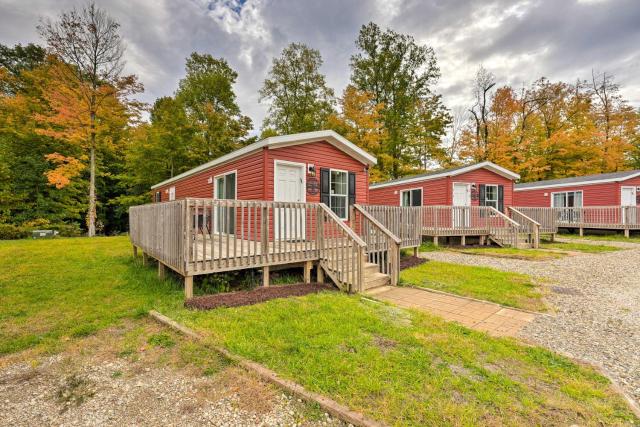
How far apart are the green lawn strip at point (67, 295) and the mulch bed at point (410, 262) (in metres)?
5.48

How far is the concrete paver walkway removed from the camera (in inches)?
156

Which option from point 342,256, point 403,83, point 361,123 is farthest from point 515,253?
point 403,83

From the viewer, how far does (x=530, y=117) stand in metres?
26.1

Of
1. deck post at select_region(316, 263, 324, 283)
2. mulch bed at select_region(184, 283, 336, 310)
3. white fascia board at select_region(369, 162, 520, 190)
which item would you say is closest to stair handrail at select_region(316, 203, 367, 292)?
deck post at select_region(316, 263, 324, 283)

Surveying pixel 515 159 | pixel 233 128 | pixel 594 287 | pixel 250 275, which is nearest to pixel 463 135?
pixel 515 159

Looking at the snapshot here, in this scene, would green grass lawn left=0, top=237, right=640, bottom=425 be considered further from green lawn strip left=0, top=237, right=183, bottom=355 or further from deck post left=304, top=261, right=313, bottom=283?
deck post left=304, top=261, right=313, bottom=283

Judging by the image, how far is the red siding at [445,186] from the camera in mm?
13594


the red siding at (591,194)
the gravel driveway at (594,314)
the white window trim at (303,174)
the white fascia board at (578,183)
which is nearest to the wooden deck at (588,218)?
the red siding at (591,194)

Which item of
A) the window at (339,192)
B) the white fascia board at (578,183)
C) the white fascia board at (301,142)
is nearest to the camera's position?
the white fascia board at (301,142)

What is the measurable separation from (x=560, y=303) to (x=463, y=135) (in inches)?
940

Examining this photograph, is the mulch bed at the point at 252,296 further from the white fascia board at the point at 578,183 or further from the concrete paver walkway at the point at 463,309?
the white fascia board at the point at 578,183

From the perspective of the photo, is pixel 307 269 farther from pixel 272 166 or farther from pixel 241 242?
pixel 272 166

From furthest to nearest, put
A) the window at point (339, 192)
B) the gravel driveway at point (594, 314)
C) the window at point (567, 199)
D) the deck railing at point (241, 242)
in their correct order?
the window at point (567, 199) → the window at point (339, 192) → the deck railing at point (241, 242) → the gravel driveway at point (594, 314)

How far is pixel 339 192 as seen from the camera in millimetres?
9102
